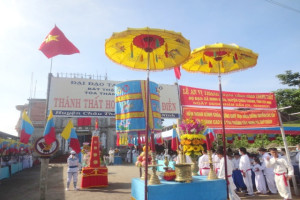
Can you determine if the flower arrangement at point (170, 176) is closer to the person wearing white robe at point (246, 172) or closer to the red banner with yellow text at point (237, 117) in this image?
the person wearing white robe at point (246, 172)

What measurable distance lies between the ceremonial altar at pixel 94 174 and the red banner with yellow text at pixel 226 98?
181 inches

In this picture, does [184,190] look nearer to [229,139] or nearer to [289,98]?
[229,139]

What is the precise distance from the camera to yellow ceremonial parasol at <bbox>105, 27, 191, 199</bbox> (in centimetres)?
428

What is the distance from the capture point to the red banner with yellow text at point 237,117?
9.24m

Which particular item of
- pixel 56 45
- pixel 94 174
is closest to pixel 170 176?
pixel 94 174

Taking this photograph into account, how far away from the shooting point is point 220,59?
229 inches

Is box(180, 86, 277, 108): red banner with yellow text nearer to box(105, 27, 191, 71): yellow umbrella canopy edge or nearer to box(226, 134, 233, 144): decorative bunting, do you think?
box(105, 27, 191, 71): yellow umbrella canopy edge

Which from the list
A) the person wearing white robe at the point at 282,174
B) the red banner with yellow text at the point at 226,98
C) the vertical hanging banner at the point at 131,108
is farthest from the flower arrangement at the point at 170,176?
the red banner with yellow text at the point at 226,98

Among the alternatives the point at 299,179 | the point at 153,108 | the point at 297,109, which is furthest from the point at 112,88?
the point at 297,109

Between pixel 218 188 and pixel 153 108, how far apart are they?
4.44m

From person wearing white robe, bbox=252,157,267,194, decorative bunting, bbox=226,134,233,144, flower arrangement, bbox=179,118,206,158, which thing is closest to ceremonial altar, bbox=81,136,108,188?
flower arrangement, bbox=179,118,206,158

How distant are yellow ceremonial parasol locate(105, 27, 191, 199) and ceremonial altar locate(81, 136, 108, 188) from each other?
5.34 m

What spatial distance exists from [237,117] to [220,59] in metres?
4.56

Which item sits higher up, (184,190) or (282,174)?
(282,174)
